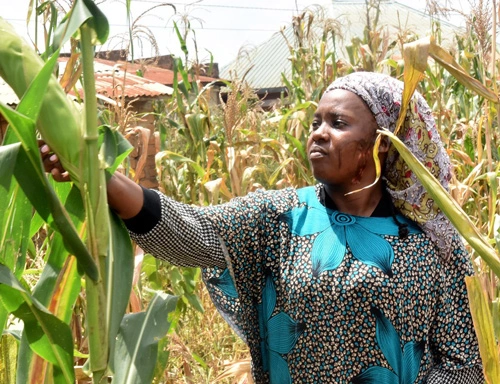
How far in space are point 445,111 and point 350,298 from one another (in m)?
2.47

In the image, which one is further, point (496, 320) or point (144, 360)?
point (496, 320)

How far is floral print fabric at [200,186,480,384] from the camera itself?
1813mm

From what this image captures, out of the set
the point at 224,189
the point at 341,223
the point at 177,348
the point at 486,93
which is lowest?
the point at 177,348

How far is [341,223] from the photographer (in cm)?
189

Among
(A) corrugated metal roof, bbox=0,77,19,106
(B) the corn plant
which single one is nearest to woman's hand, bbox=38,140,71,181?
(B) the corn plant

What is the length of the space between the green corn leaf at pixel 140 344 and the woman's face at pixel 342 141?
1.71 ft

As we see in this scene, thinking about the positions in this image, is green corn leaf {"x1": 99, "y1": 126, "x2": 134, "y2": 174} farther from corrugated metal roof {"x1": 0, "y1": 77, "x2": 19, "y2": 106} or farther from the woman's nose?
corrugated metal roof {"x1": 0, "y1": 77, "x2": 19, "y2": 106}

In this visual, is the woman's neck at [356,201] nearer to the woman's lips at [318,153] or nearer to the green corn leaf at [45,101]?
the woman's lips at [318,153]

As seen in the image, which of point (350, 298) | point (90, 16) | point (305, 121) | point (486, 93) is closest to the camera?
point (90, 16)

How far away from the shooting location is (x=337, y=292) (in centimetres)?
179

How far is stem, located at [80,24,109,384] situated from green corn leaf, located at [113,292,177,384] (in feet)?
0.69

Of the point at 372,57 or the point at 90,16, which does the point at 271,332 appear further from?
the point at 372,57

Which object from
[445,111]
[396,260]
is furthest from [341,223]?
[445,111]

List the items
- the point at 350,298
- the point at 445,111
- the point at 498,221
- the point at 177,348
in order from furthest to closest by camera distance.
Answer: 1. the point at 445,111
2. the point at 177,348
3. the point at 498,221
4. the point at 350,298
